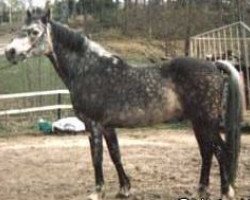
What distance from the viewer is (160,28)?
68.9 feet

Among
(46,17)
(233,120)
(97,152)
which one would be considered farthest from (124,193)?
(46,17)

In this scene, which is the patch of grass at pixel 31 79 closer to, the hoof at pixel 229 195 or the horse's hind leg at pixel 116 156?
the horse's hind leg at pixel 116 156

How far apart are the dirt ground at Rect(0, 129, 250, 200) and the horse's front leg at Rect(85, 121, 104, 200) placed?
0.19m

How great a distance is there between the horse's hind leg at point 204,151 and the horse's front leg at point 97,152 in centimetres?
100

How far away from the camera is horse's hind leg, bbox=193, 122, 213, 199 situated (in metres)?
6.05

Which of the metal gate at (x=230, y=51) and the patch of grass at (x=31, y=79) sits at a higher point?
the metal gate at (x=230, y=51)

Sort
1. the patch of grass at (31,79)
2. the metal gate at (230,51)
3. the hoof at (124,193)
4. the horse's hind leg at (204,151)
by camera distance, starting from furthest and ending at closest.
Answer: the patch of grass at (31,79) < the metal gate at (230,51) < the hoof at (124,193) < the horse's hind leg at (204,151)

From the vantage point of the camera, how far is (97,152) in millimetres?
6176

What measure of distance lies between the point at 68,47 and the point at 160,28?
14972mm

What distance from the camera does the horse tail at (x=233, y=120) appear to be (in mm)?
5930

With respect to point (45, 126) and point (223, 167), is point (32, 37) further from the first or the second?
point (45, 126)

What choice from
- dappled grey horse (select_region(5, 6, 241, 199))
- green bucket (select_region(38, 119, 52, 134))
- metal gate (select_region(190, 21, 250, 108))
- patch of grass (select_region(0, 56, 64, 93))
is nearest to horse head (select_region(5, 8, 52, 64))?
dappled grey horse (select_region(5, 6, 241, 199))

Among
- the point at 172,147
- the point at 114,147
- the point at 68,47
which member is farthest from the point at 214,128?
the point at 172,147

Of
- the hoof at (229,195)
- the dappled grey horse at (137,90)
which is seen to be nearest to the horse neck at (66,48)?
the dappled grey horse at (137,90)
